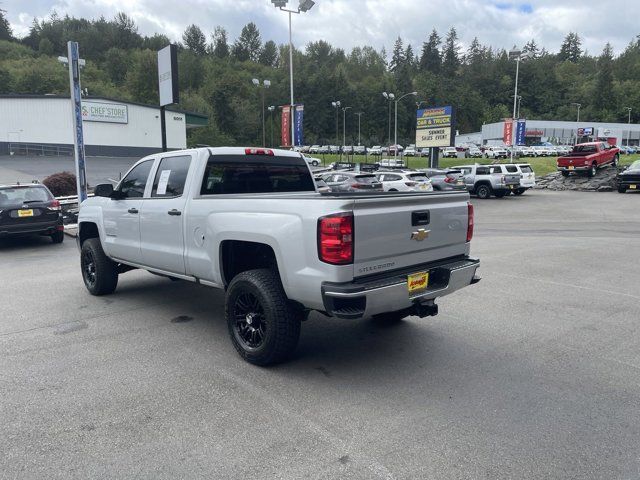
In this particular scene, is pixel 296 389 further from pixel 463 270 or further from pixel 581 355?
pixel 581 355

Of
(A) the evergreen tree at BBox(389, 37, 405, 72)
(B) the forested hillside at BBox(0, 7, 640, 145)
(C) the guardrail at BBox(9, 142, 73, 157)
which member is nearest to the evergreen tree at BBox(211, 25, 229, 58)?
(B) the forested hillside at BBox(0, 7, 640, 145)

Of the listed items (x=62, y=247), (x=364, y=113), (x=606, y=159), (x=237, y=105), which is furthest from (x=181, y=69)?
(x=62, y=247)

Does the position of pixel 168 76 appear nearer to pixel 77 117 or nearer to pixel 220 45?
pixel 77 117

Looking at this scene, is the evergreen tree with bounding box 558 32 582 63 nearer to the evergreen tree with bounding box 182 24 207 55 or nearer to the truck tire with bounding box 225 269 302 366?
the evergreen tree with bounding box 182 24 207 55

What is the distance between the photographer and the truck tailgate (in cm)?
394

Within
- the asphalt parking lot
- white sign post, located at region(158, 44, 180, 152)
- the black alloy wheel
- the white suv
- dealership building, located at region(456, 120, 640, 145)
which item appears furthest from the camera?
dealership building, located at region(456, 120, 640, 145)

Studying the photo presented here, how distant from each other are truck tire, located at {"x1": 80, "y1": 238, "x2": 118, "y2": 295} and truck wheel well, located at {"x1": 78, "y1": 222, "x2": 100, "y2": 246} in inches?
7.5

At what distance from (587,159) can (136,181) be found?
32.0 metres

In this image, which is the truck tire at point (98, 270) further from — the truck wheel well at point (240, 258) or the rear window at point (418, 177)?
the rear window at point (418, 177)

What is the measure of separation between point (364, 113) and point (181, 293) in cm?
12157

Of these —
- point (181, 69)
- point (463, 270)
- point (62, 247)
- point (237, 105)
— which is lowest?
point (62, 247)

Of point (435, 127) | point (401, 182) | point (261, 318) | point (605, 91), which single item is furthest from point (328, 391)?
point (605, 91)

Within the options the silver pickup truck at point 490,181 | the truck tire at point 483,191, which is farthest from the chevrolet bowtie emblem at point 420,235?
the truck tire at point 483,191

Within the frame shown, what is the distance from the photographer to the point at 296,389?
406cm
